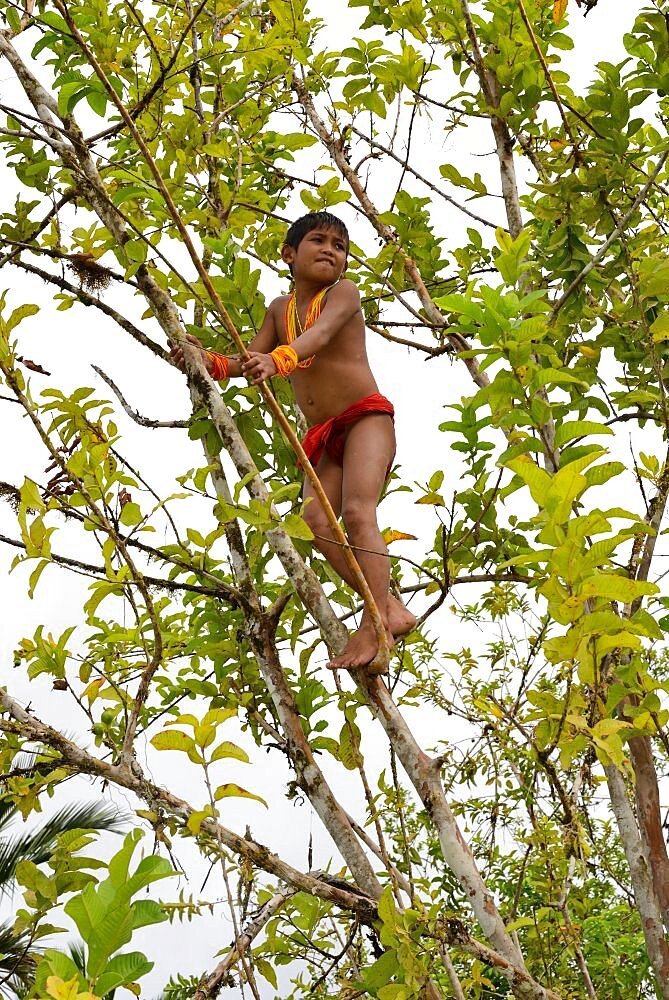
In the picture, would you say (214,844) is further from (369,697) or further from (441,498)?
(441,498)

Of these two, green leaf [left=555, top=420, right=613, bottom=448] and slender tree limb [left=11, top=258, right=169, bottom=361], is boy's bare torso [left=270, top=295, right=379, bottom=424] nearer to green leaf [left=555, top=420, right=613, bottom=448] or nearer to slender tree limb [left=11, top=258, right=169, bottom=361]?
slender tree limb [left=11, top=258, right=169, bottom=361]

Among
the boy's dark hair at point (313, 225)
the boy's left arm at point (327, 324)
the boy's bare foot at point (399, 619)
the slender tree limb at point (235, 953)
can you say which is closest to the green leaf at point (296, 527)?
the boy's left arm at point (327, 324)

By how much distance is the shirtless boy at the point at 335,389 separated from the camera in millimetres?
2486

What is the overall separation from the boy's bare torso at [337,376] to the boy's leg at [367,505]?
0.34ft

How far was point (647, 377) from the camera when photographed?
330 centimetres

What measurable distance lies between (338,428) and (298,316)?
14.4 inches

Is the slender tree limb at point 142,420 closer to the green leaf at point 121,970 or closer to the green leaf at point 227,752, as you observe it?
the green leaf at point 227,752

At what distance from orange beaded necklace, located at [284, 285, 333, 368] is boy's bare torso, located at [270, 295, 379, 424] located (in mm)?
26

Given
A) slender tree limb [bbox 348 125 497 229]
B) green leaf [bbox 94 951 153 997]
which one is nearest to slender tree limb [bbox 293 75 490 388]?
slender tree limb [bbox 348 125 497 229]

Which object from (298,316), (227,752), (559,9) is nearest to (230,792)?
(227,752)

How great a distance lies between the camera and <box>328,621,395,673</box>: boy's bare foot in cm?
218

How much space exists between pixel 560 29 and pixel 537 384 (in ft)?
6.82

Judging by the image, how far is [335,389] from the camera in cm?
279

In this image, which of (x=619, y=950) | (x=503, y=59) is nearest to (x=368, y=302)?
(x=503, y=59)
